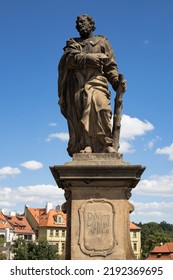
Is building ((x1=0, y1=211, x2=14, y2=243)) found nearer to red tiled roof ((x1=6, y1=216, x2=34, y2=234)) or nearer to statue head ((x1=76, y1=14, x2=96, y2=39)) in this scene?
red tiled roof ((x1=6, y1=216, x2=34, y2=234))

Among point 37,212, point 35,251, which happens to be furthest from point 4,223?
point 35,251

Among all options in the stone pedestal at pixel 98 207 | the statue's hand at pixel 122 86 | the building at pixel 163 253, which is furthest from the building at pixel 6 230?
the stone pedestal at pixel 98 207

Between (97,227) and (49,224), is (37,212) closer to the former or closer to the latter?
(49,224)

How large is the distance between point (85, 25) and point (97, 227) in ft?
12.3

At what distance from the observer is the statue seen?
7.36 meters

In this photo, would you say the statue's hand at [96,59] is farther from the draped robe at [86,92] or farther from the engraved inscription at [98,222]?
the engraved inscription at [98,222]

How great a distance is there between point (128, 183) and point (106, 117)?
1.26 m

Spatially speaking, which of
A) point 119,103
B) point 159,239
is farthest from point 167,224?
point 119,103

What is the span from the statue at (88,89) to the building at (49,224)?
7139 cm

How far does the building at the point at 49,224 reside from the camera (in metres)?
78.8

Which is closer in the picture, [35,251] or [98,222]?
[98,222]

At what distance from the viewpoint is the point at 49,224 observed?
78.9m
